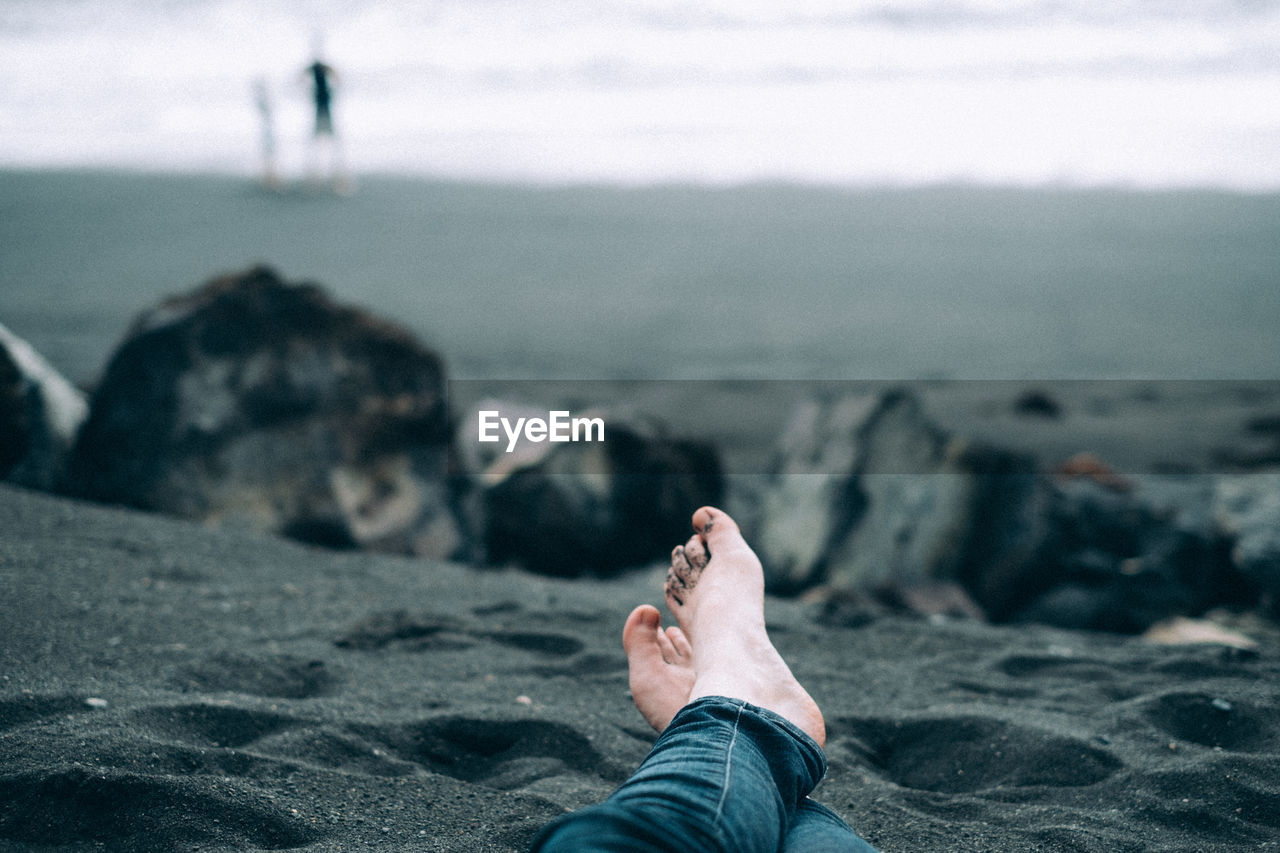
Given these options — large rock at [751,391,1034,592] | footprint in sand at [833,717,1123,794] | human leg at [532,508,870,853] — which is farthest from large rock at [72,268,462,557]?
footprint in sand at [833,717,1123,794]

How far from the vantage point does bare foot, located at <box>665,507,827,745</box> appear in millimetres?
1739

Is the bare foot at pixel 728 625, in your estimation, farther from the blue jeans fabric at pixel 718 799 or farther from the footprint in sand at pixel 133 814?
the footprint in sand at pixel 133 814

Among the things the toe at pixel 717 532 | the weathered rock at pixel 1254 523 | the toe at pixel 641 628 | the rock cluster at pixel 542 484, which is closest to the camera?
the toe at pixel 641 628

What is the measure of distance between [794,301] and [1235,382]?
4.16 meters

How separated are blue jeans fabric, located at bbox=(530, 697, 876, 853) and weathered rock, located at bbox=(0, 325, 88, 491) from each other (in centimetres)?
309

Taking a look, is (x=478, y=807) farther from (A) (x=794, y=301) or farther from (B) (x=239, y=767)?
(A) (x=794, y=301)

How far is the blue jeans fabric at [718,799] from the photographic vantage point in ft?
3.89

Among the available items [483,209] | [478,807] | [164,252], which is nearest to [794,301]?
[483,209]

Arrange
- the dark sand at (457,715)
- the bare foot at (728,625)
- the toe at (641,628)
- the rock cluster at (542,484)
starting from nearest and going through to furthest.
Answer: the dark sand at (457,715) → the bare foot at (728,625) → the toe at (641,628) → the rock cluster at (542,484)

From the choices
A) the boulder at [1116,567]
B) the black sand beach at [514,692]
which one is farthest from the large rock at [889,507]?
the black sand beach at [514,692]

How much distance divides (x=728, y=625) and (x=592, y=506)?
79.0 inches

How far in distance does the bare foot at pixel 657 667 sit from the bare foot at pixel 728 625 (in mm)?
17

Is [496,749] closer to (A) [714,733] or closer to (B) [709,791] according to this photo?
(A) [714,733]

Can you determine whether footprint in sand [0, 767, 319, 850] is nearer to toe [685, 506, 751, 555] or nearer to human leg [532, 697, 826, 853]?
human leg [532, 697, 826, 853]
